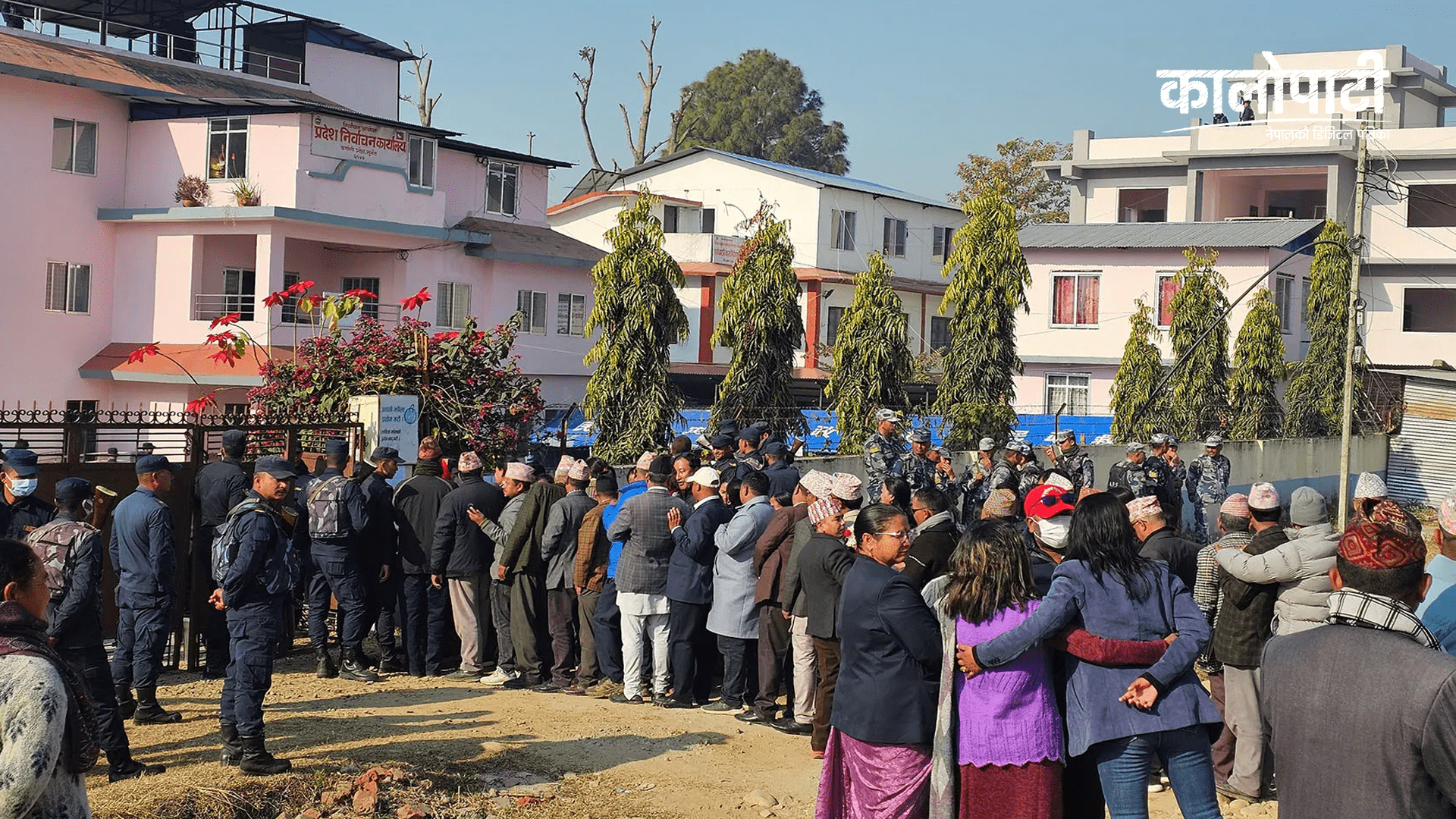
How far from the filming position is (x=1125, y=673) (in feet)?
19.0

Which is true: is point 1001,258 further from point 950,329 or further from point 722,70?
point 722,70

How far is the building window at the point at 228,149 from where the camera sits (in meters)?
29.8

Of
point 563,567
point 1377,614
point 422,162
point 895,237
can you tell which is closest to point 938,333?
point 895,237

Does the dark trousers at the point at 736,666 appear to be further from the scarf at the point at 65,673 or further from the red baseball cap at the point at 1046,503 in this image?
the scarf at the point at 65,673

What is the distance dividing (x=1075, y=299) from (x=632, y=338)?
2172cm

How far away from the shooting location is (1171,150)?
45.2 meters

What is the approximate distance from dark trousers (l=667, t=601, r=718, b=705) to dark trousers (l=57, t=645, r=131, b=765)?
4086 mm

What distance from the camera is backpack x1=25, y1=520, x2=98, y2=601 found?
804 centimetres

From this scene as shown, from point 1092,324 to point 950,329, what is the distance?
1583cm

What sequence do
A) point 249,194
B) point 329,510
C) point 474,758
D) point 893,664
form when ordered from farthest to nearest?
point 249,194, point 329,510, point 474,758, point 893,664

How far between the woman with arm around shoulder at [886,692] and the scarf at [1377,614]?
2118 millimetres

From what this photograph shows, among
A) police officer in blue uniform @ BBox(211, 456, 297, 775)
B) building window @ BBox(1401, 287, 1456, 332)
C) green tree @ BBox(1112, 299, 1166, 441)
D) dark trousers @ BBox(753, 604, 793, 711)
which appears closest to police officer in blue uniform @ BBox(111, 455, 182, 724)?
police officer in blue uniform @ BBox(211, 456, 297, 775)

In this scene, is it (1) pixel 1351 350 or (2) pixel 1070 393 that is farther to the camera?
(2) pixel 1070 393

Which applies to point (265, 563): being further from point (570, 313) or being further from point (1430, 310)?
point (1430, 310)
